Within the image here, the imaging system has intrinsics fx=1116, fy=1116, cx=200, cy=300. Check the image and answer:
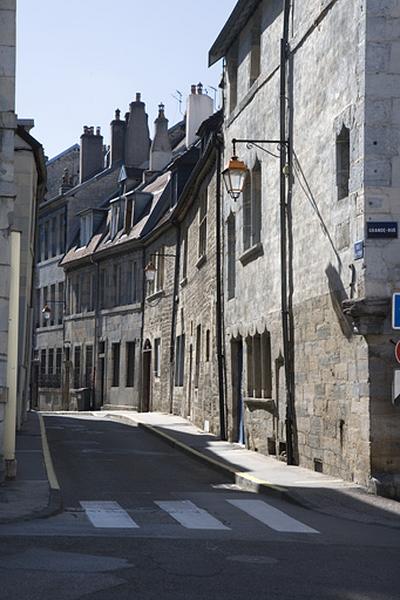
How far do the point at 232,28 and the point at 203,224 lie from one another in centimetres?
646

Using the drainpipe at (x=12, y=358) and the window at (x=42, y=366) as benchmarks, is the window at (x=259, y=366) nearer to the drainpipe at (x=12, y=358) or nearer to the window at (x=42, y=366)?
the drainpipe at (x=12, y=358)

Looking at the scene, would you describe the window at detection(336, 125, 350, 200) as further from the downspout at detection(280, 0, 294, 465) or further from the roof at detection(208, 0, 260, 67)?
the roof at detection(208, 0, 260, 67)

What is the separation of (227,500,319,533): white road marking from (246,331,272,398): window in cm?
630

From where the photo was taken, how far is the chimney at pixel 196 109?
125 feet

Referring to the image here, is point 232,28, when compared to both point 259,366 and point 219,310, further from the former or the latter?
point 259,366

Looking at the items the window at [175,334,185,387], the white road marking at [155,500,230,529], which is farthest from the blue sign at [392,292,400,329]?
the window at [175,334,185,387]

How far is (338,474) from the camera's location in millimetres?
14250

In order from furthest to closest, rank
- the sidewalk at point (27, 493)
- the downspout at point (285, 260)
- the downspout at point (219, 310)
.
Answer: the downspout at point (219, 310) < the downspout at point (285, 260) < the sidewalk at point (27, 493)

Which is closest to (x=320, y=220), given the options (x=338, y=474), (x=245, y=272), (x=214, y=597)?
(x=338, y=474)

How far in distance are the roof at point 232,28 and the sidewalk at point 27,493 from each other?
8703 mm

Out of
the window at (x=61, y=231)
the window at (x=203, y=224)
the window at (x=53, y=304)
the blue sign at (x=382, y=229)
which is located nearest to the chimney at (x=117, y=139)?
the window at (x=61, y=231)

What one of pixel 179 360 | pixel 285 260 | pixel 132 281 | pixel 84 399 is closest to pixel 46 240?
pixel 84 399

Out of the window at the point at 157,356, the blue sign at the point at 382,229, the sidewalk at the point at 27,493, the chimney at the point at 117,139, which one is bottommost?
the sidewalk at the point at 27,493

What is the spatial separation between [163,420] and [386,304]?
17206mm
